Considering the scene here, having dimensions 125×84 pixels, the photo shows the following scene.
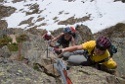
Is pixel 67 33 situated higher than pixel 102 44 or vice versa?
pixel 67 33

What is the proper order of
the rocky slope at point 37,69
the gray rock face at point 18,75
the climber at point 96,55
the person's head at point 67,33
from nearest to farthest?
the gray rock face at point 18,75 < the rocky slope at point 37,69 < the climber at point 96,55 < the person's head at point 67,33

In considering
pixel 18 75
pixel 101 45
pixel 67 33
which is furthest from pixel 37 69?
pixel 67 33

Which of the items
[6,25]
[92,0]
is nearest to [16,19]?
[6,25]

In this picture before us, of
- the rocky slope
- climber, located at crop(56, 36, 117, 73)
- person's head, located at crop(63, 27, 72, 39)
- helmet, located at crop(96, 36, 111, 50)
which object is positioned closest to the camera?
the rocky slope

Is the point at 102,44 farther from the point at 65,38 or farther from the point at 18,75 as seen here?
the point at 65,38

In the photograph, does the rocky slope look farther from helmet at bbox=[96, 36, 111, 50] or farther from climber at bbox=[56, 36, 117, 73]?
helmet at bbox=[96, 36, 111, 50]

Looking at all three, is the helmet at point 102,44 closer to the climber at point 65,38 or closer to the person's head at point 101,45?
the person's head at point 101,45

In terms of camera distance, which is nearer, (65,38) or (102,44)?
(102,44)

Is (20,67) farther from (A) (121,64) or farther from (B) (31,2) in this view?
(B) (31,2)

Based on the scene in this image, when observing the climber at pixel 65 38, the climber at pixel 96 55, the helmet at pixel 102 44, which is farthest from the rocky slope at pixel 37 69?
the helmet at pixel 102 44

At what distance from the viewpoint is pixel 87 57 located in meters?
9.80

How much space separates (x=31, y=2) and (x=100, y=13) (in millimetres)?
21652

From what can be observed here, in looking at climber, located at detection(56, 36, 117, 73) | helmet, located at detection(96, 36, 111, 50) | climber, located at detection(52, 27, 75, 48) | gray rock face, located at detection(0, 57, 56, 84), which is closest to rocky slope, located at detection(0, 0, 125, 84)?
gray rock face, located at detection(0, 57, 56, 84)

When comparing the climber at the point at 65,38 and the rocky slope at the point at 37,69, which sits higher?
the climber at the point at 65,38
